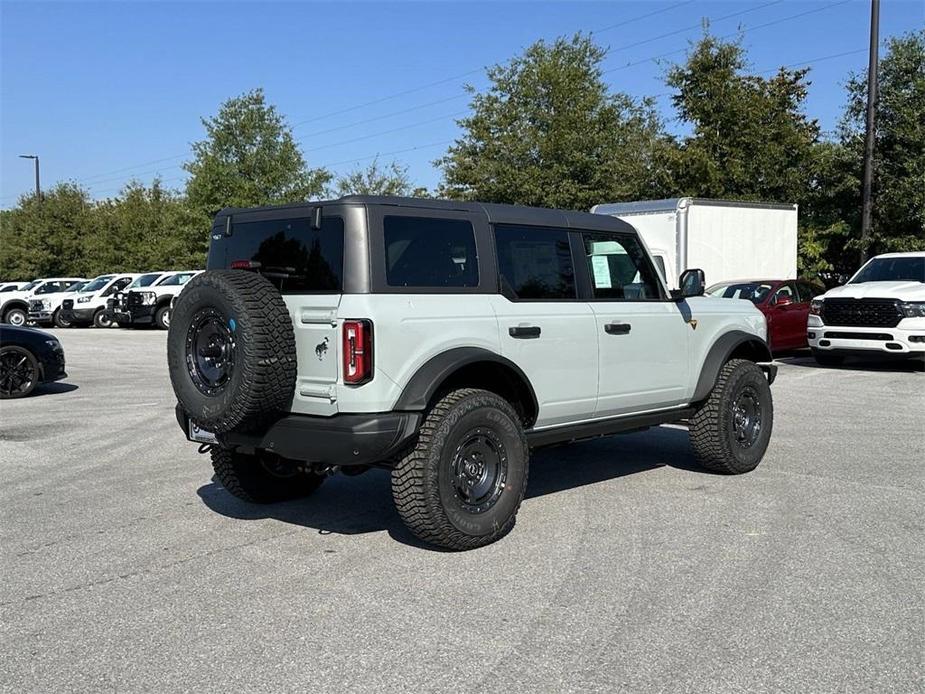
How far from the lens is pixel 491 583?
4801 millimetres

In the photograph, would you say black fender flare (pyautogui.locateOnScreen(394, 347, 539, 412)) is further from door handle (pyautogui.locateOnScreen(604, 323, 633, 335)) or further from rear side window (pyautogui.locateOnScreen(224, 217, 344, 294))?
door handle (pyautogui.locateOnScreen(604, 323, 633, 335))

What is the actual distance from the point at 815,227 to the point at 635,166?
19.1 feet

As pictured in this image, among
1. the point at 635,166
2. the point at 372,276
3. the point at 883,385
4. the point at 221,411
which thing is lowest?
the point at 883,385

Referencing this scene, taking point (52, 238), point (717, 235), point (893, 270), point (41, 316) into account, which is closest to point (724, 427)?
point (893, 270)

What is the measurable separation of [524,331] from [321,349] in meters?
1.32

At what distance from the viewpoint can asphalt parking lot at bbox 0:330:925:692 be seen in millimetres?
3750

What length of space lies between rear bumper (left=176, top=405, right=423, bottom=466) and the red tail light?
0.22m

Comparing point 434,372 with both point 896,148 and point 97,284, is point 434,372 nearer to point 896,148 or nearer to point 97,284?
point 896,148

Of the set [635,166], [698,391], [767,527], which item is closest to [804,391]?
[698,391]

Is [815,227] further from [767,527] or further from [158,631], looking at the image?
[158,631]

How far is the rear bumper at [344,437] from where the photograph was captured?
4926mm

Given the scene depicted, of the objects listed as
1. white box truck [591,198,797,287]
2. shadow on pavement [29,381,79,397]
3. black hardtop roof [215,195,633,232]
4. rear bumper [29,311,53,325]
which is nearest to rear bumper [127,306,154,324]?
rear bumper [29,311,53,325]

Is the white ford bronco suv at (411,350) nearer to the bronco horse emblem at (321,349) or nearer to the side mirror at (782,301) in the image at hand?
the bronco horse emblem at (321,349)

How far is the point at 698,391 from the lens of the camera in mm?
7145
